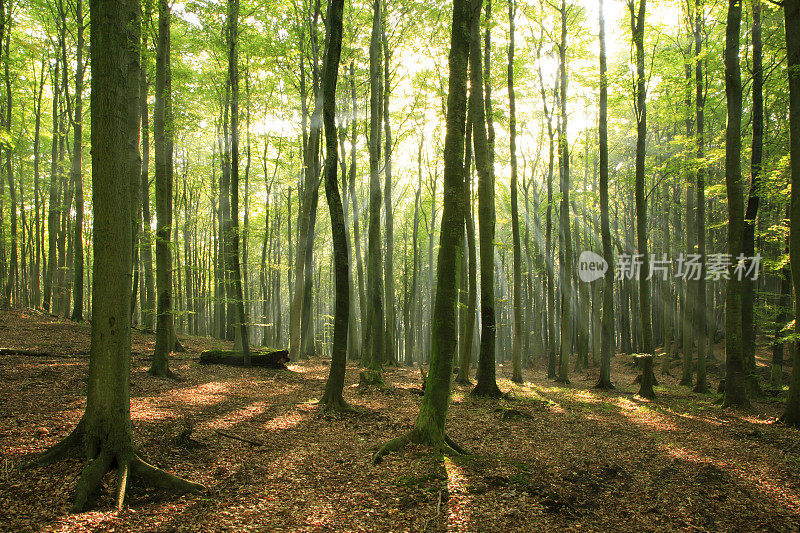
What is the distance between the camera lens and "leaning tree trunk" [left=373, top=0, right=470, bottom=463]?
5.88 metres

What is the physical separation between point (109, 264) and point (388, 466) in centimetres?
389

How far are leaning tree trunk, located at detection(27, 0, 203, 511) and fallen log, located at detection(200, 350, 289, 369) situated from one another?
30.2ft

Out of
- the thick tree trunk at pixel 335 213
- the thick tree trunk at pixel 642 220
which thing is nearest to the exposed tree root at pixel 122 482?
the thick tree trunk at pixel 335 213

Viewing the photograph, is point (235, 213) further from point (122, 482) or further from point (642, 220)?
point (642, 220)

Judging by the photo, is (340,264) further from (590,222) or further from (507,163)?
(590,222)

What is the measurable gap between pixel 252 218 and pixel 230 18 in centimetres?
2032

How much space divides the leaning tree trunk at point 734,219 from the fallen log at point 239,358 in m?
12.3

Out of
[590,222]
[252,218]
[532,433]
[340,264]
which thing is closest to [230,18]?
[340,264]

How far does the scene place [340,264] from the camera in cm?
837

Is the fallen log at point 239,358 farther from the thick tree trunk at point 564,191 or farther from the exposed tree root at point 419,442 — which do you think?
the thick tree trunk at point 564,191

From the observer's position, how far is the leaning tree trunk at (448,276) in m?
5.88

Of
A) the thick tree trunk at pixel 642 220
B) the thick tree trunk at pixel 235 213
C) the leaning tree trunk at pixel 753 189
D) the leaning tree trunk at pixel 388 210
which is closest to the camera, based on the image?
the leaning tree trunk at pixel 753 189

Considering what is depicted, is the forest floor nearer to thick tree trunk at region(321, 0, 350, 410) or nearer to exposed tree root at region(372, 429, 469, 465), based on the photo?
exposed tree root at region(372, 429, 469, 465)

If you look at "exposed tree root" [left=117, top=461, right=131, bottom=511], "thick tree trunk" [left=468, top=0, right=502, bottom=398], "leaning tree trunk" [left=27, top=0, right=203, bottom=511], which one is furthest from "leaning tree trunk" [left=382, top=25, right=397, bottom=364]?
"exposed tree root" [left=117, top=461, right=131, bottom=511]
